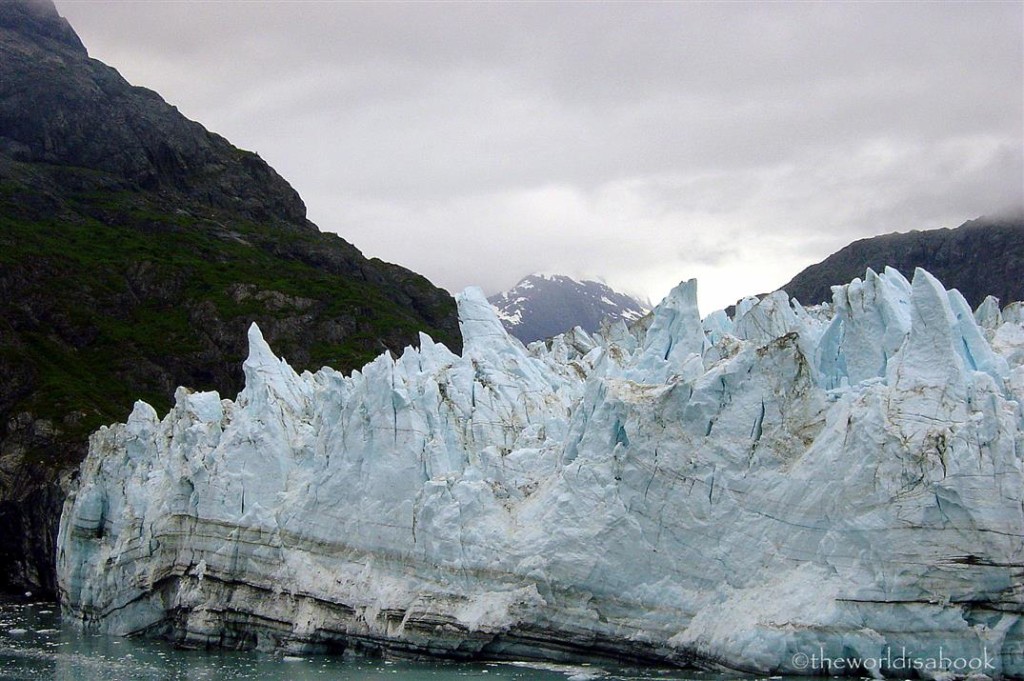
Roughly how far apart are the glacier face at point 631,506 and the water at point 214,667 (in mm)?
586

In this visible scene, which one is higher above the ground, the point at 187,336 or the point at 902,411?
the point at 187,336

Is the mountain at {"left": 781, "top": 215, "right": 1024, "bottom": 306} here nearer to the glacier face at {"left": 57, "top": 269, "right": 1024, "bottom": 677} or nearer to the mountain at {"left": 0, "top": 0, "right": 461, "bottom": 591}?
the mountain at {"left": 0, "top": 0, "right": 461, "bottom": 591}

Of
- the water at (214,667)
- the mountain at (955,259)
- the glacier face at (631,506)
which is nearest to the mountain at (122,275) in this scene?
the water at (214,667)

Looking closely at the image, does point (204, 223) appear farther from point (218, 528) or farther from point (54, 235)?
point (218, 528)

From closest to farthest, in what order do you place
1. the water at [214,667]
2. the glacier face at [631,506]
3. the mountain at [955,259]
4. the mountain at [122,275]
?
the glacier face at [631,506]
the water at [214,667]
the mountain at [122,275]
the mountain at [955,259]

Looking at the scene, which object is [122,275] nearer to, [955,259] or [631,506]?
[955,259]

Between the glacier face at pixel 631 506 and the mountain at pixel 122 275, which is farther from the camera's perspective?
the mountain at pixel 122 275

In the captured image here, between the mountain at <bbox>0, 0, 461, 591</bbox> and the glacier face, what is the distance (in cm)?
2245

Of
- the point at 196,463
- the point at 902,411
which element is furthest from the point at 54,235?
the point at 902,411

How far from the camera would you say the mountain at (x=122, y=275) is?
201ft

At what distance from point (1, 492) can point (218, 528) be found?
27519mm

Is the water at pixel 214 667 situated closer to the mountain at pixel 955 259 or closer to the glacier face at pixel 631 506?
the glacier face at pixel 631 506

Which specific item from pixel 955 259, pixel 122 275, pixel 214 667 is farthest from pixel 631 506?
pixel 122 275

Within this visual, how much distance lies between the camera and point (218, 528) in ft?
105
